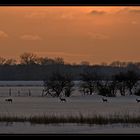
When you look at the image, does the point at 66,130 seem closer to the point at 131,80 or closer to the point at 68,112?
the point at 68,112

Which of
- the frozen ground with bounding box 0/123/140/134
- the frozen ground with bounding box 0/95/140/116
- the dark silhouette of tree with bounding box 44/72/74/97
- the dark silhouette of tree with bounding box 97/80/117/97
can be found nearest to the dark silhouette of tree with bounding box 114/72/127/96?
the dark silhouette of tree with bounding box 97/80/117/97

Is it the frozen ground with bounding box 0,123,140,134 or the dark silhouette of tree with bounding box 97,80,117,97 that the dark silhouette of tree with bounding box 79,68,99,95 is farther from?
the frozen ground with bounding box 0,123,140,134

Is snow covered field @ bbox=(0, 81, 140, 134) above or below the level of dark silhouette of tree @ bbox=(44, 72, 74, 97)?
below

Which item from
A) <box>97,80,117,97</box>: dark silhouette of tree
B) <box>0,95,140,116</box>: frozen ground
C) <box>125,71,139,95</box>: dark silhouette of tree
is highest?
<box>125,71,139,95</box>: dark silhouette of tree

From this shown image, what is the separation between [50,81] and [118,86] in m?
5.12

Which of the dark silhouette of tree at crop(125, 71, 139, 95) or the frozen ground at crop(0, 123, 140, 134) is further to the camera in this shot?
the dark silhouette of tree at crop(125, 71, 139, 95)

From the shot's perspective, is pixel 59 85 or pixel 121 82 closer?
pixel 59 85

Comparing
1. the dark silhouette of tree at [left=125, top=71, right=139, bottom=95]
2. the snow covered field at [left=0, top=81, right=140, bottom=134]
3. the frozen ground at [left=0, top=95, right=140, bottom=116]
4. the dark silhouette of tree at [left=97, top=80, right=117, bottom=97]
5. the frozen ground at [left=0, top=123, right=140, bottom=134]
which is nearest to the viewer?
the frozen ground at [left=0, top=123, right=140, bottom=134]

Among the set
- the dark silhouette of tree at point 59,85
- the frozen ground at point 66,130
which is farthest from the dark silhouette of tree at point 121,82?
the frozen ground at point 66,130

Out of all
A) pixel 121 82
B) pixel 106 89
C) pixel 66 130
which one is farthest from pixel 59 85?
pixel 66 130

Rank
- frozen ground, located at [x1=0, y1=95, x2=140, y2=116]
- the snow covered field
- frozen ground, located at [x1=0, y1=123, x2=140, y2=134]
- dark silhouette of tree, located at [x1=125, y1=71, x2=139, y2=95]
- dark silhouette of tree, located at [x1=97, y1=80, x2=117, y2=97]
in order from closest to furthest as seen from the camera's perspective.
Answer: frozen ground, located at [x1=0, y1=123, x2=140, y2=134] < the snow covered field < frozen ground, located at [x1=0, y1=95, x2=140, y2=116] < dark silhouette of tree, located at [x1=97, y1=80, x2=117, y2=97] < dark silhouette of tree, located at [x1=125, y1=71, x2=139, y2=95]
